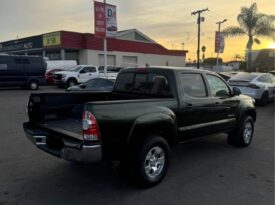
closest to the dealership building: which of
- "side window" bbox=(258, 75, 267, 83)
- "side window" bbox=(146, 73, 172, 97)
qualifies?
"side window" bbox=(258, 75, 267, 83)

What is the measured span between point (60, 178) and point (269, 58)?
30.4 meters

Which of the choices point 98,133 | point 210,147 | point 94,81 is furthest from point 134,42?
point 98,133

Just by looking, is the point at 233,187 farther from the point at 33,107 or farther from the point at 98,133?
the point at 33,107

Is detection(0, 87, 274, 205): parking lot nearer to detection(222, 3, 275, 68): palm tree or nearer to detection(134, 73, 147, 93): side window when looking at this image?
detection(134, 73, 147, 93): side window

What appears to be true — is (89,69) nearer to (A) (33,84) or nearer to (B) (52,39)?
(A) (33,84)

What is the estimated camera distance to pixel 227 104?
6.65m

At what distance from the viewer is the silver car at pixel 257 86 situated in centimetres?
1456

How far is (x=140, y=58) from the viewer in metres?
45.0

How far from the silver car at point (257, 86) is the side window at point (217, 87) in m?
8.28

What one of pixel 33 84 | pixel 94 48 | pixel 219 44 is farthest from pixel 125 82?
pixel 94 48

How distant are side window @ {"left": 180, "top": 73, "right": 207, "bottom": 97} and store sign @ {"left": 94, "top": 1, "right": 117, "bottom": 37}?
11.5 metres

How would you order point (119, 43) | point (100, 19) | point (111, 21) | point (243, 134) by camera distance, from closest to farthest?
point (243, 134), point (100, 19), point (111, 21), point (119, 43)

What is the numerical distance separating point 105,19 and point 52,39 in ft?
75.7

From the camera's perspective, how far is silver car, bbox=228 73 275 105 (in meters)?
14.6
